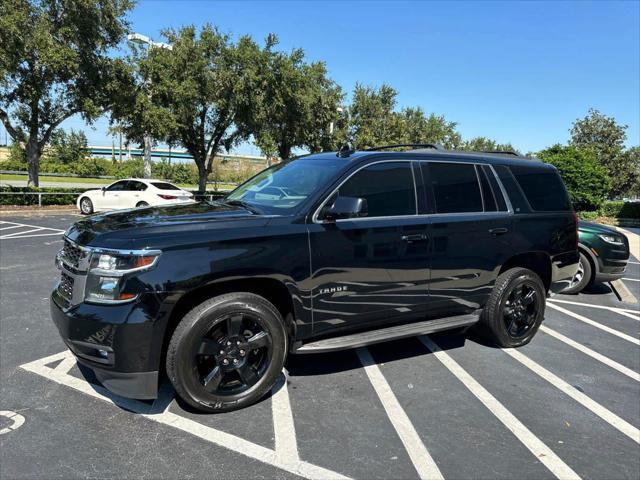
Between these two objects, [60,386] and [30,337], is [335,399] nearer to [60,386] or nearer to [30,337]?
[60,386]

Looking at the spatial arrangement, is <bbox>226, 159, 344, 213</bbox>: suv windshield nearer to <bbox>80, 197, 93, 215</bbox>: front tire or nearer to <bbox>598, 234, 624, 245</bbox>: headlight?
<bbox>598, 234, 624, 245</bbox>: headlight

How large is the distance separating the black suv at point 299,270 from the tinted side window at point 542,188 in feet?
0.08

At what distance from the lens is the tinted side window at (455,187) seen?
4164 millimetres

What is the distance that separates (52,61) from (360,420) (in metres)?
17.3

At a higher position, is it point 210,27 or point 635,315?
point 210,27

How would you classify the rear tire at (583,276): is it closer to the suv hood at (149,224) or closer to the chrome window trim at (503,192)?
the chrome window trim at (503,192)

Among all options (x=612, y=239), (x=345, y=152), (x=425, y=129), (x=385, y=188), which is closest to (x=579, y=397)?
(x=385, y=188)

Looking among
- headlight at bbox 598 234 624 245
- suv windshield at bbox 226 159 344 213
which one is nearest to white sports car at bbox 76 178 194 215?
suv windshield at bbox 226 159 344 213

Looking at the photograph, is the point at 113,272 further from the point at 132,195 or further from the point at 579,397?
the point at 132,195

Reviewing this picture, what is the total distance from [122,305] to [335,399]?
1.77m

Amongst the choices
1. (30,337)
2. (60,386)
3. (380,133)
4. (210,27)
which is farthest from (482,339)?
(380,133)

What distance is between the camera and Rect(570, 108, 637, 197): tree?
43.9m

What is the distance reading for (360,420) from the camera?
3.26 metres

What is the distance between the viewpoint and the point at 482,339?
5.07 m
